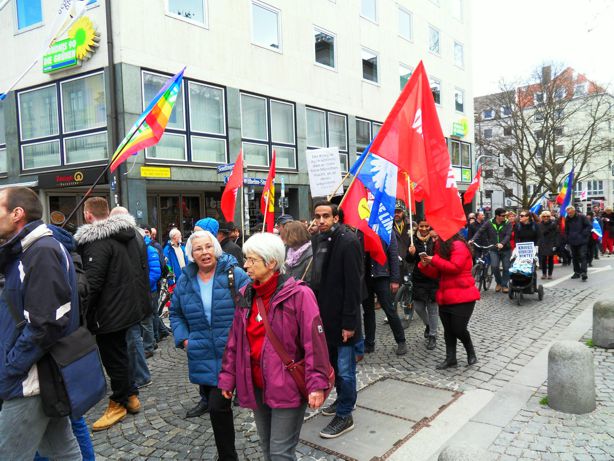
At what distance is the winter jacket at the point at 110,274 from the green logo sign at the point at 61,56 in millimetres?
11333

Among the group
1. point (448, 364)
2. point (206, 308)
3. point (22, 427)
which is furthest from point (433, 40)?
point (22, 427)

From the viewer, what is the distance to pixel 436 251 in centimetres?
557

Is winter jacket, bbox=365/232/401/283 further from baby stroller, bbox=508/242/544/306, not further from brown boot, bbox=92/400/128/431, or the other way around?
baby stroller, bbox=508/242/544/306

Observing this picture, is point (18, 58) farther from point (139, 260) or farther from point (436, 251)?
point (436, 251)

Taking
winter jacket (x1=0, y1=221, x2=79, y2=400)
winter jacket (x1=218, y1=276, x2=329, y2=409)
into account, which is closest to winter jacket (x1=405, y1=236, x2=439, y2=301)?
winter jacket (x1=218, y1=276, x2=329, y2=409)

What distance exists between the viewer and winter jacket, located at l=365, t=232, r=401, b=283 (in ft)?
20.6

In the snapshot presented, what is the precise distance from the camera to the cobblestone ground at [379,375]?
12.7ft

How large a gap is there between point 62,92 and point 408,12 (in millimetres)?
18015

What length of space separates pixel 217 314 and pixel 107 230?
4.50ft

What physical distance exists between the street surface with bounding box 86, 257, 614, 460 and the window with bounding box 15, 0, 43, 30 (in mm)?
12712

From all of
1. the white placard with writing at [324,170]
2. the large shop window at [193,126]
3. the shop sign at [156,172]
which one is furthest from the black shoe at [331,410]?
the large shop window at [193,126]

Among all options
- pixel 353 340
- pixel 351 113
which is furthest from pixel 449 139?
pixel 353 340

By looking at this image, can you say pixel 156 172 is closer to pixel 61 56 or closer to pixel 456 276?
pixel 61 56

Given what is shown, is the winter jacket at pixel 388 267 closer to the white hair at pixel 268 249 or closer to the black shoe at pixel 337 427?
the black shoe at pixel 337 427
